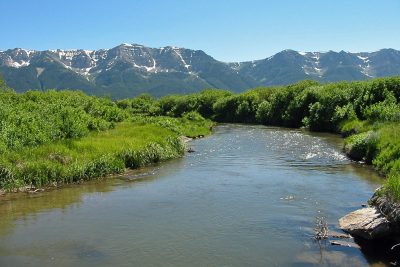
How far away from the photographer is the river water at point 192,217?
18234mm

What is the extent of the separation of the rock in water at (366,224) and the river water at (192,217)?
83 centimetres

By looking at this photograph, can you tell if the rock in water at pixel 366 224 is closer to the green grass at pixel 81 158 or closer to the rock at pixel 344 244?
the rock at pixel 344 244

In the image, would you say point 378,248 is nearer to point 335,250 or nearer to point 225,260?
point 335,250

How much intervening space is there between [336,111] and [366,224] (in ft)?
188

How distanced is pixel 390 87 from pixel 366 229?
57483mm

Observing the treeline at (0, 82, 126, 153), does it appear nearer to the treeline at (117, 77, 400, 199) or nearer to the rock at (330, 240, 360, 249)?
the rock at (330, 240, 360, 249)

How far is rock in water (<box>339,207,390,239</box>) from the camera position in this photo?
18.9 meters

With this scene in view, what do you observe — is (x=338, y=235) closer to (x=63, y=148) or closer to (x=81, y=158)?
(x=81, y=158)

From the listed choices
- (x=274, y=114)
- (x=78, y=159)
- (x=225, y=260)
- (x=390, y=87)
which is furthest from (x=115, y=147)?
(x=274, y=114)

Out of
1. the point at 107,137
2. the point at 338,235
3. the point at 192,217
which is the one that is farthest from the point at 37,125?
the point at 338,235

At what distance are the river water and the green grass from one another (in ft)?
4.46

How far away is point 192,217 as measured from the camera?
77.0 feet

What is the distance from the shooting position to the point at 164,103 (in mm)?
155500

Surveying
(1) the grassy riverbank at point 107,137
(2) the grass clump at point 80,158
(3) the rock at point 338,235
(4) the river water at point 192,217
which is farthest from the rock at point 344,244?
(2) the grass clump at point 80,158
